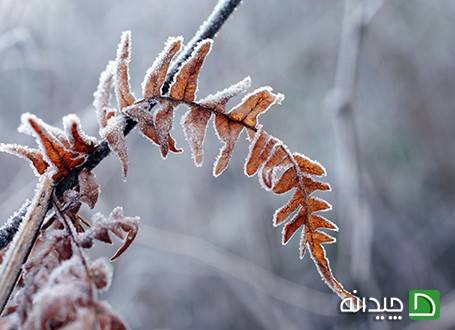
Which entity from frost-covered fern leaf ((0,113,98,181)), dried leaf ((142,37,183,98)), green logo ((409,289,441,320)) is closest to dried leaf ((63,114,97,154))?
frost-covered fern leaf ((0,113,98,181))

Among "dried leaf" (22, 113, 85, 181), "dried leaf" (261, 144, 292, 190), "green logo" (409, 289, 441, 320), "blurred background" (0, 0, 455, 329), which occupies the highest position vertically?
"blurred background" (0, 0, 455, 329)

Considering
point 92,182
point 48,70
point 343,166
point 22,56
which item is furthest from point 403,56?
point 92,182

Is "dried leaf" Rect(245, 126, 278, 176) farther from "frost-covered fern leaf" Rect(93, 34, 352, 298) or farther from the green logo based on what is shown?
the green logo

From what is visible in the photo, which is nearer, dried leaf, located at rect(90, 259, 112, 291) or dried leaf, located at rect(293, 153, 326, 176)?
dried leaf, located at rect(90, 259, 112, 291)

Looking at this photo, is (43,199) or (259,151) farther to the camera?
(259,151)

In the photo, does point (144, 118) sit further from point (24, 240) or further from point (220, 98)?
point (24, 240)

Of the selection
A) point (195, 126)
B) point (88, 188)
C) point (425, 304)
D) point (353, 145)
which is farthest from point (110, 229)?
point (425, 304)

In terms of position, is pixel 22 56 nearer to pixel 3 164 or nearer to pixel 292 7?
pixel 3 164
